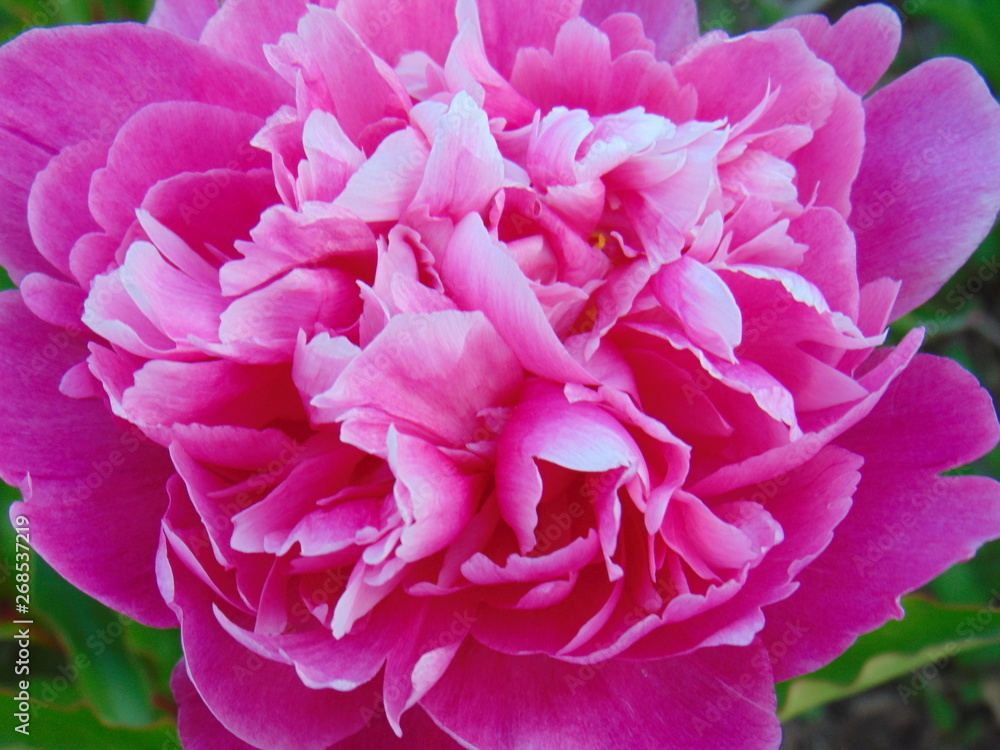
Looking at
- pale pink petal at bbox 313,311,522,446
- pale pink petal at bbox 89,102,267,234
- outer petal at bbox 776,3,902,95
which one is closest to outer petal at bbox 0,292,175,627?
pale pink petal at bbox 89,102,267,234

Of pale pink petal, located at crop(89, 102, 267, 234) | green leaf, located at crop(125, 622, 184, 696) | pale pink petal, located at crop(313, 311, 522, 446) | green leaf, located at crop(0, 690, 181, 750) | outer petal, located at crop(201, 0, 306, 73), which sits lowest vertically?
green leaf, located at crop(125, 622, 184, 696)

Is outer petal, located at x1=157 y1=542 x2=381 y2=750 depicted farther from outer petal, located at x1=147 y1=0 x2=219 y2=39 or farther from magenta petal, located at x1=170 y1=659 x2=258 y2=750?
outer petal, located at x1=147 y1=0 x2=219 y2=39

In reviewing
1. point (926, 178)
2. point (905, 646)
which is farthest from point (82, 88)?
point (905, 646)

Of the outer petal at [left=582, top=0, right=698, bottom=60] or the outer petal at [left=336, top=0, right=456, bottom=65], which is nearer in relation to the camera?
the outer petal at [left=336, top=0, right=456, bottom=65]

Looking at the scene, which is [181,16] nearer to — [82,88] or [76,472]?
[82,88]

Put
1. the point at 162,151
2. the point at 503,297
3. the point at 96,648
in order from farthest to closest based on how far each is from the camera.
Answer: the point at 96,648
the point at 162,151
the point at 503,297

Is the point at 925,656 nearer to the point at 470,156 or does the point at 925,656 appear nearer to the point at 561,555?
the point at 561,555
